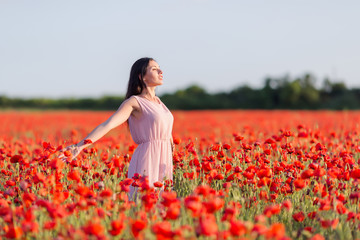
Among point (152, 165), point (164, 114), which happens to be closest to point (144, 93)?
point (164, 114)

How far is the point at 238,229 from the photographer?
167 centimetres

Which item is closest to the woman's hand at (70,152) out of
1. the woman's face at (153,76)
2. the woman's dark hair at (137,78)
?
the woman's dark hair at (137,78)

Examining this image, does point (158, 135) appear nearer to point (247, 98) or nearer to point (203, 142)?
point (203, 142)

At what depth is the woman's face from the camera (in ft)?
11.8

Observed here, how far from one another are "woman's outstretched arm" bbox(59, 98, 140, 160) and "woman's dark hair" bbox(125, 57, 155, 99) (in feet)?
0.74

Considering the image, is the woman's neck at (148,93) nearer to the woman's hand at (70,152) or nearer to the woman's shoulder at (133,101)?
the woman's shoulder at (133,101)

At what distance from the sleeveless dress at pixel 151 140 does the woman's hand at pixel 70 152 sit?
1.84 feet

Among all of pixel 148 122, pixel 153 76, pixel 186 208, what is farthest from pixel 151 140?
pixel 186 208

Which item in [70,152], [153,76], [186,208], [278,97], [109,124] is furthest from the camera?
[278,97]

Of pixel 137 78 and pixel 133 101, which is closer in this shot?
pixel 133 101

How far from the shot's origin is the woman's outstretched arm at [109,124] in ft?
10.6

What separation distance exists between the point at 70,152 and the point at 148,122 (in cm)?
73

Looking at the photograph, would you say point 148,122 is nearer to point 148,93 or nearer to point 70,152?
point 148,93

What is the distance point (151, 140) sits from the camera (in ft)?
11.7
